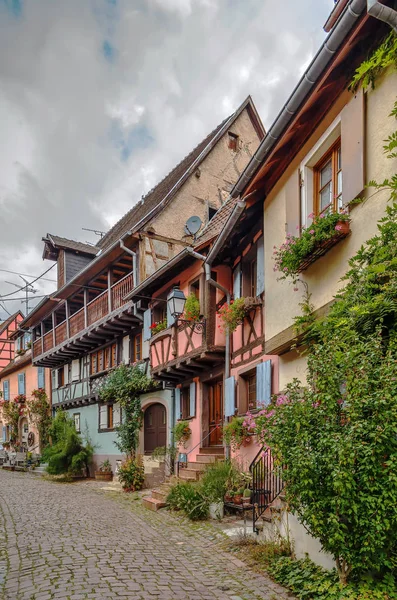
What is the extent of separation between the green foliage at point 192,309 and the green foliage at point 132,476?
16.3 feet

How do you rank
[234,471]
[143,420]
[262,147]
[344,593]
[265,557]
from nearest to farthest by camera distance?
[344,593]
[265,557]
[262,147]
[234,471]
[143,420]

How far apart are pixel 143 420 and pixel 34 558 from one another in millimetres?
10248

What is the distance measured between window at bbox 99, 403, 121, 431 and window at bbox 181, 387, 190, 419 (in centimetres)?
433

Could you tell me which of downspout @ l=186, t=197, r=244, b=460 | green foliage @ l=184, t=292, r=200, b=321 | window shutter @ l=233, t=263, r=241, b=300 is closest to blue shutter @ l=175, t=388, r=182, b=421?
downspout @ l=186, t=197, r=244, b=460

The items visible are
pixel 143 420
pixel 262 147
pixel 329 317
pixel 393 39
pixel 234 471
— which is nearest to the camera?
pixel 393 39

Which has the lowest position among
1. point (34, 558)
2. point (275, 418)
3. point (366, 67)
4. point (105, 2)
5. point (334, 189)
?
point (34, 558)

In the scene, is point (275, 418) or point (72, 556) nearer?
point (275, 418)

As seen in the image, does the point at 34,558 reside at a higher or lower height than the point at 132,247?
lower

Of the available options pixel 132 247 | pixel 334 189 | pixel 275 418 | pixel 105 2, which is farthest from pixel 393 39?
pixel 132 247

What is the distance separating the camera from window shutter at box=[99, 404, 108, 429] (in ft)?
63.4

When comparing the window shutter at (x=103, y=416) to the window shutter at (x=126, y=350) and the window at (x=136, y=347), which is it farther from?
the window at (x=136, y=347)

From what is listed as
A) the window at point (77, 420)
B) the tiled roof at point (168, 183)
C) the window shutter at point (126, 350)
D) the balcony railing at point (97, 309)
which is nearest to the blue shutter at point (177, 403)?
the balcony railing at point (97, 309)

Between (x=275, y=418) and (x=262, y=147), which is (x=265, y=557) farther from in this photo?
(x=262, y=147)

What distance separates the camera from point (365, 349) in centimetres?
440
